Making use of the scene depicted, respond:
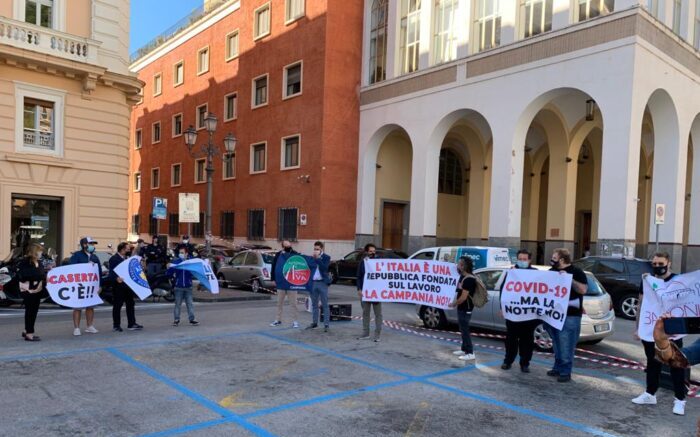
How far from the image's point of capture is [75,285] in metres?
9.69

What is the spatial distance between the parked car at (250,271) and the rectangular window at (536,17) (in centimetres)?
1363

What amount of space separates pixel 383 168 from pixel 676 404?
23641 mm

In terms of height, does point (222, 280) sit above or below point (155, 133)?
below

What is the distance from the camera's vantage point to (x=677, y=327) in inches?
239

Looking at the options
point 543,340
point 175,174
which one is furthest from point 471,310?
point 175,174

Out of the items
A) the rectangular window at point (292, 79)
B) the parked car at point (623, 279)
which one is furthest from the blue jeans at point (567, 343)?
the rectangular window at point (292, 79)

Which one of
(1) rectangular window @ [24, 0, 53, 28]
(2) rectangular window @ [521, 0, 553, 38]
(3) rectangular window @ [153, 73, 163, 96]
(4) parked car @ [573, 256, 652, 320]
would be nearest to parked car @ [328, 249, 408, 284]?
(4) parked car @ [573, 256, 652, 320]

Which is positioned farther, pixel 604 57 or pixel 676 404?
pixel 604 57

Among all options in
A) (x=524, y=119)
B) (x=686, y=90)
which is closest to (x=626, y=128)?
(x=524, y=119)

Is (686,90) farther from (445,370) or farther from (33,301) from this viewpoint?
(33,301)

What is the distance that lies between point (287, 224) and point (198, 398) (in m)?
23.1

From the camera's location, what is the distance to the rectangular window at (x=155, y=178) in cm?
4316

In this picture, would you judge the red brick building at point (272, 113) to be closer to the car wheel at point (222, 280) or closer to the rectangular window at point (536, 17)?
the car wheel at point (222, 280)

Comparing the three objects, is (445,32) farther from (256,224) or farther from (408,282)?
(408,282)
